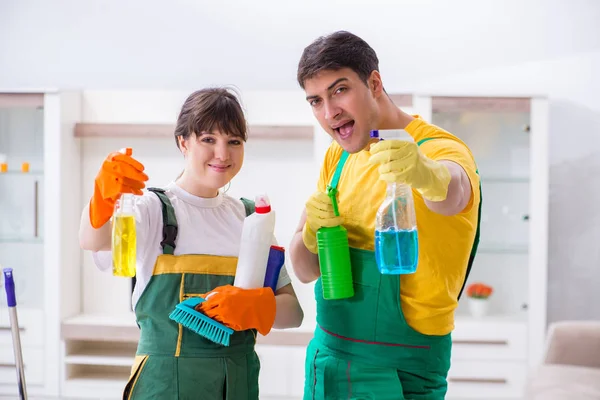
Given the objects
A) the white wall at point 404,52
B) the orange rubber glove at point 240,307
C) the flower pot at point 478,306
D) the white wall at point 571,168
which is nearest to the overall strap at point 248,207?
the orange rubber glove at point 240,307

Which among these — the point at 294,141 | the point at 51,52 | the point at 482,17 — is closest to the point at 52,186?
the point at 51,52

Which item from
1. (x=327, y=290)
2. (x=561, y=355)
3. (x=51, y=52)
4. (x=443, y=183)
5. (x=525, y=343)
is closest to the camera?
(x=443, y=183)

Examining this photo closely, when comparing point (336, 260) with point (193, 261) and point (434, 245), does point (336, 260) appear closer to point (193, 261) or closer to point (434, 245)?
point (434, 245)

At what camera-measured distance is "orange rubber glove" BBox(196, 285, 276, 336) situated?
5.43ft

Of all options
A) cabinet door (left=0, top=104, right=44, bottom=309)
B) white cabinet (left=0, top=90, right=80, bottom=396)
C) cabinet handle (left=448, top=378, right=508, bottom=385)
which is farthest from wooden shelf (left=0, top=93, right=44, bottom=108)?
cabinet handle (left=448, top=378, right=508, bottom=385)

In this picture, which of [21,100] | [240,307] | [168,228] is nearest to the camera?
[240,307]

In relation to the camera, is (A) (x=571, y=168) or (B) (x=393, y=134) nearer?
(B) (x=393, y=134)

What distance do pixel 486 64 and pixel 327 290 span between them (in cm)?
325

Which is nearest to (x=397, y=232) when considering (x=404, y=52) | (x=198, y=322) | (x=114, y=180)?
(x=198, y=322)

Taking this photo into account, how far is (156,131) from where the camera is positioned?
4234 millimetres

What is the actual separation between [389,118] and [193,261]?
624 mm

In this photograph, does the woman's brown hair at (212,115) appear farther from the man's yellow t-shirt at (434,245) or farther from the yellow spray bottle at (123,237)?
the man's yellow t-shirt at (434,245)

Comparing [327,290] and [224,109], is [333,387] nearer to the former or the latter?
[327,290]

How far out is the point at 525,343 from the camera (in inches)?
160
